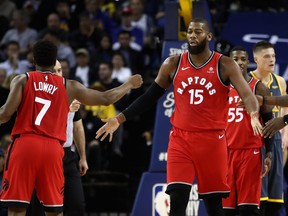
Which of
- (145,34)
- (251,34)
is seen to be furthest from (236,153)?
(145,34)

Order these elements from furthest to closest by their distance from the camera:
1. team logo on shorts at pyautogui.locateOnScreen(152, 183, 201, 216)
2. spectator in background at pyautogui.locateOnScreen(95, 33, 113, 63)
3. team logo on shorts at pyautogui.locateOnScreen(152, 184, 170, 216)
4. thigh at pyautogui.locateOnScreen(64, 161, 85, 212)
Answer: spectator in background at pyautogui.locateOnScreen(95, 33, 113, 63)
team logo on shorts at pyautogui.locateOnScreen(152, 184, 170, 216)
team logo on shorts at pyautogui.locateOnScreen(152, 183, 201, 216)
thigh at pyautogui.locateOnScreen(64, 161, 85, 212)

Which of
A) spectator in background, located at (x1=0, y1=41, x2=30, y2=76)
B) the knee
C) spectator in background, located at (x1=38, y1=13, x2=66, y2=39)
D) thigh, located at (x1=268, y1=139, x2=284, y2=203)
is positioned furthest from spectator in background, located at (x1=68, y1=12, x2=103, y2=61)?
the knee

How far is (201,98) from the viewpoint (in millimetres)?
7895

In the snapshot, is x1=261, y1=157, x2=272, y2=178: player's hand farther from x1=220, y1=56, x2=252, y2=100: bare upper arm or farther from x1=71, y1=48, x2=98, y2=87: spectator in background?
x1=71, y1=48, x2=98, y2=87: spectator in background

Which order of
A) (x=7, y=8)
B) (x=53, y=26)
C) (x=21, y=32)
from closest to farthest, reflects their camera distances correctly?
(x=53, y=26), (x=21, y=32), (x=7, y=8)

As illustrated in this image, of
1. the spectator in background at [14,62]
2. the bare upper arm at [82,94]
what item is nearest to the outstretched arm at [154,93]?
the bare upper arm at [82,94]

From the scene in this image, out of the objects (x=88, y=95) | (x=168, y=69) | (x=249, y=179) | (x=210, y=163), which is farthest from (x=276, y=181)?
(x=88, y=95)

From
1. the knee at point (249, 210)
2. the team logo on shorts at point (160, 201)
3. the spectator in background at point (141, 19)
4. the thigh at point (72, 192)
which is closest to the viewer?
the thigh at point (72, 192)

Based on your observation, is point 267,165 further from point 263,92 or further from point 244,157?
point 263,92

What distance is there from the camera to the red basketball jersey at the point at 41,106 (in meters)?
7.50

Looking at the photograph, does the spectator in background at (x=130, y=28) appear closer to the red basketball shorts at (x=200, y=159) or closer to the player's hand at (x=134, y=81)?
the player's hand at (x=134, y=81)

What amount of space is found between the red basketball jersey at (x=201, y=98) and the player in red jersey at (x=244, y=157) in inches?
42.4

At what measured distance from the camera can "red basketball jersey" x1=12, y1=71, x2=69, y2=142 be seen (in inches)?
295

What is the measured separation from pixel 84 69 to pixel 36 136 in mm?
7110
